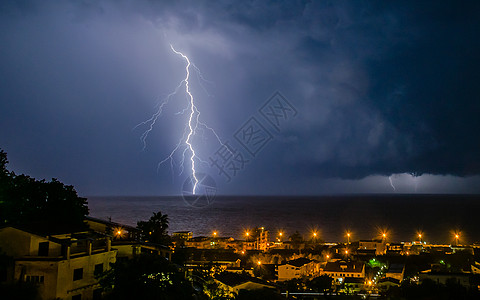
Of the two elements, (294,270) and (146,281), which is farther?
(294,270)

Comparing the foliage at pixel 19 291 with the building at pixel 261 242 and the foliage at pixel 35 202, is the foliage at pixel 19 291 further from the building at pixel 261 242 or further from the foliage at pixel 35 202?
the building at pixel 261 242

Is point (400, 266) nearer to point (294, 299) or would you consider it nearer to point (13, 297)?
point (294, 299)

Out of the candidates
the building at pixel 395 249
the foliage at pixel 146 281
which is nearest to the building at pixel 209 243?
the building at pixel 395 249

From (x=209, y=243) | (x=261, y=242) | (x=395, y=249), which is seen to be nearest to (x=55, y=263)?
(x=209, y=243)

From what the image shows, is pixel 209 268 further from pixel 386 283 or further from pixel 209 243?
pixel 209 243

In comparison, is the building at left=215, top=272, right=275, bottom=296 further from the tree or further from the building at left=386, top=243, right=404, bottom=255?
the building at left=386, top=243, right=404, bottom=255

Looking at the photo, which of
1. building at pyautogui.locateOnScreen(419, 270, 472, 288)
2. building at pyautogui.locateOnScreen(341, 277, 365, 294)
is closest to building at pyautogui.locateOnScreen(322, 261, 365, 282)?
building at pyautogui.locateOnScreen(341, 277, 365, 294)
